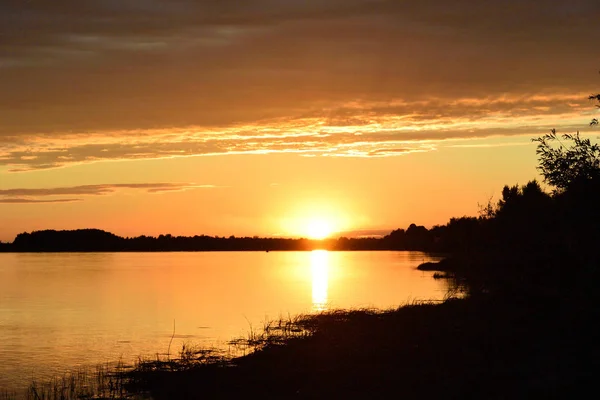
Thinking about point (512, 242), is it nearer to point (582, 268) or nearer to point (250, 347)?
point (582, 268)

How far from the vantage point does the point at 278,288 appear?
4006 inches

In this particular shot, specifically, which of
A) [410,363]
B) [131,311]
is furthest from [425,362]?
[131,311]

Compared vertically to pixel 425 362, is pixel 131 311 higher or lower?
lower

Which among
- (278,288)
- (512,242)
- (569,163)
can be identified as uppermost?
(569,163)

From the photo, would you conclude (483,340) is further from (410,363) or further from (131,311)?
(131,311)

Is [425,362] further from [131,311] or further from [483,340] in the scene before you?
[131,311]

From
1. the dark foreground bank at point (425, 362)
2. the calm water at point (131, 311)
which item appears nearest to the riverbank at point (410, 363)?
the dark foreground bank at point (425, 362)

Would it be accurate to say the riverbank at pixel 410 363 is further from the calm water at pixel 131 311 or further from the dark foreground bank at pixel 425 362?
the calm water at pixel 131 311

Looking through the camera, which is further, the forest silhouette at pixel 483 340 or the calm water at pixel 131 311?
the calm water at pixel 131 311

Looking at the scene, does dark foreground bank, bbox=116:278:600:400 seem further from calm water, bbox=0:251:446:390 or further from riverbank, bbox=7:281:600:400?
calm water, bbox=0:251:446:390

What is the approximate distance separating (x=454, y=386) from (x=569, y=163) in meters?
17.7

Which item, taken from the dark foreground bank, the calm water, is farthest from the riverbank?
the calm water

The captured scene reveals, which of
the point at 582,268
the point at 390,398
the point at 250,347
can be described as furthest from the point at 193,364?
the point at 582,268

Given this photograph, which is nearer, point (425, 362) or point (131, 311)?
point (425, 362)
